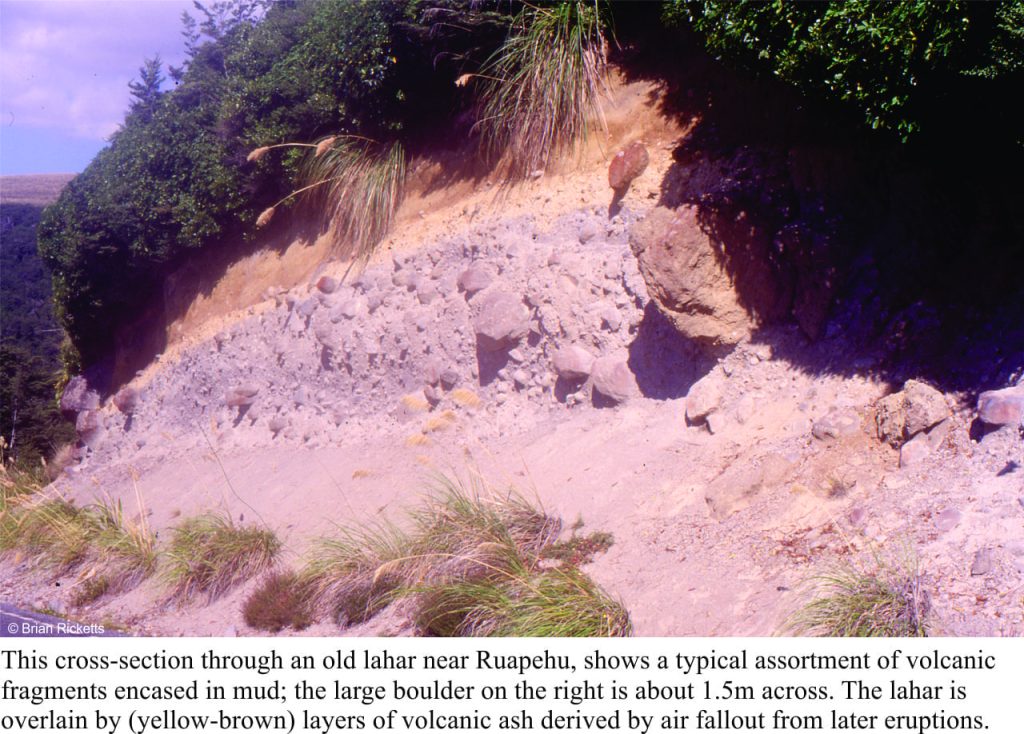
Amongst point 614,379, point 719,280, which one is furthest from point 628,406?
point 719,280

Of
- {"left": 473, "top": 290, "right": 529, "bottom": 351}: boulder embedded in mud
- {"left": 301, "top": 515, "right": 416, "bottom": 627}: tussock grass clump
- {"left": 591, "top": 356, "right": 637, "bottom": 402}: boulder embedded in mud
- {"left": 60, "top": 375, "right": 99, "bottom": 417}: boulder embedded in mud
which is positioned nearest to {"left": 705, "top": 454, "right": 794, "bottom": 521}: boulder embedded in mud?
{"left": 591, "top": 356, "right": 637, "bottom": 402}: boulder embedded in mud

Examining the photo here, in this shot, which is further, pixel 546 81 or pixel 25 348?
pixel 25 348

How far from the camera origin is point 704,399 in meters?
7.09

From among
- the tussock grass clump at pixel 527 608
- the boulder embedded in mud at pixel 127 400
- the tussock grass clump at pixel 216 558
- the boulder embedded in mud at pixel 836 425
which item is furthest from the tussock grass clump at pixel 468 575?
the boulder embedded in mud at pixel 127 400

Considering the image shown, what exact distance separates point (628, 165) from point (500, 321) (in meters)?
2.17

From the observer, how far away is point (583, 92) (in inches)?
367

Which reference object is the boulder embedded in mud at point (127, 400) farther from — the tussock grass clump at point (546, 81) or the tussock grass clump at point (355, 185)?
the tussock grass clump at point (546, 81)

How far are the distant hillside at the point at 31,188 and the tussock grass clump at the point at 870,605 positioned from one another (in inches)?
925

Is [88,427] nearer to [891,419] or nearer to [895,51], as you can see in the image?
[891,419]

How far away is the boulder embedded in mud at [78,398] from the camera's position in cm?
1603
